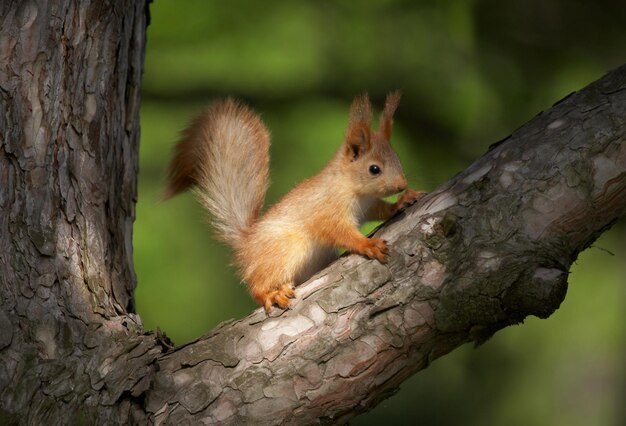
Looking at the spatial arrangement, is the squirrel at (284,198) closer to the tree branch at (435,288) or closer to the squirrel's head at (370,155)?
the squirrel's head at (370,155)

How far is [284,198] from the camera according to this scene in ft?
6.06

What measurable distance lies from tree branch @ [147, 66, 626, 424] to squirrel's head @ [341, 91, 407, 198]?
0.27 m

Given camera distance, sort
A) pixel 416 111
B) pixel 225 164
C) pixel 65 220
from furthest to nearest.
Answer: pixel 416 111 < pixel 225 164 < pixel 65 220

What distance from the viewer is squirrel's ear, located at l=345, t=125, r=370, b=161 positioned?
69.6 inches

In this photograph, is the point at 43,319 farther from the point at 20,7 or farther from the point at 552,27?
the point at 552,27

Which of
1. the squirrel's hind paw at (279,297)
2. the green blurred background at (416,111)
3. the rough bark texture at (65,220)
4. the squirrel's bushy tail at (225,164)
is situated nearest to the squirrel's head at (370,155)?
the squirrel's bushy tail at (225,164)

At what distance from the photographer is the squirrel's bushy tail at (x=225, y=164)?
1.86 meters

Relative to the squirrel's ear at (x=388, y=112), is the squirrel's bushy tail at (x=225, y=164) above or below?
above

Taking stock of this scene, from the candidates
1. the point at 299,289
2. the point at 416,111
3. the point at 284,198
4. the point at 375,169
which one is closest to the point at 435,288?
the point at 299,289

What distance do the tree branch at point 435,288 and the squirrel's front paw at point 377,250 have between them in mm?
17

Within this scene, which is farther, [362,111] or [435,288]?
[362,111]

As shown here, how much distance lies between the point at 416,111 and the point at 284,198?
150 cm

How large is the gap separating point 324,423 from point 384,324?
0.70ft

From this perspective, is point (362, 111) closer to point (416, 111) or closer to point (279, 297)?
point (279, 297)
